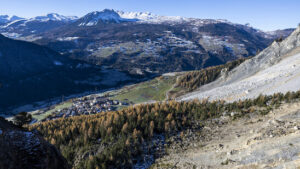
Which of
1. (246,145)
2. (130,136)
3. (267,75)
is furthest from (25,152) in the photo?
(267,75)

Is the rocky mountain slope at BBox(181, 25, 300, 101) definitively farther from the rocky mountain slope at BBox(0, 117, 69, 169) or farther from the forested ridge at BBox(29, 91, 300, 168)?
the rocky mountain slope at BBox(0, 117, 69, 169)

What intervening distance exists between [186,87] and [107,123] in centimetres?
10477

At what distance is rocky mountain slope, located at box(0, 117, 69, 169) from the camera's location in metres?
13.4

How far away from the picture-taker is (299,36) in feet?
287

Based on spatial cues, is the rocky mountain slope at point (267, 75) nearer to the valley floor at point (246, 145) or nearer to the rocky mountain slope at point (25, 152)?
the valley floor at point (246, 145)

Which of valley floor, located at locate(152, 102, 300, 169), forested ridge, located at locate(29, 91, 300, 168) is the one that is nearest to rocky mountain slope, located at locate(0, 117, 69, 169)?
forested ridge, located at locate(29, 91, 300, 168)

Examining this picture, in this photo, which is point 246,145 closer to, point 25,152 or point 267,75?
point 25,152

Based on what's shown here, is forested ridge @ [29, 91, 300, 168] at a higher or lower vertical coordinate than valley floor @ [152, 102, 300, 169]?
lower

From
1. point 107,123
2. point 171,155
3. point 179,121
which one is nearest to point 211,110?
point 179,121

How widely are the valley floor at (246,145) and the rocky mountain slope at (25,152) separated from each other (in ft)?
67.6

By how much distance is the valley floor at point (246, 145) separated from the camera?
806 inches

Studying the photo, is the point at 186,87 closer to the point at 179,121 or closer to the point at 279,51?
the point at 279,51

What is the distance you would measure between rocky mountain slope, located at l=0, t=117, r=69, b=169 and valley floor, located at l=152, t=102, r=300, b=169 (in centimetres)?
2061

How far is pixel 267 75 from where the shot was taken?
70000 mm
